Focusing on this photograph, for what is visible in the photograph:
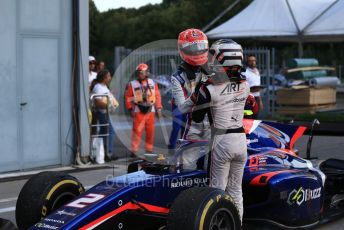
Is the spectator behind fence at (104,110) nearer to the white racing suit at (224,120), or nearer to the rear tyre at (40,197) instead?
the rear tyre at (40,197)

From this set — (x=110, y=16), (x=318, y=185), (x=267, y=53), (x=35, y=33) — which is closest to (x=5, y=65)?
(x=35, y=33)

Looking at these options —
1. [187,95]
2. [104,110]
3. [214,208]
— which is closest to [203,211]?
[214,208]

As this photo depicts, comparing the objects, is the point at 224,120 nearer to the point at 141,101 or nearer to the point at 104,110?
the point at 104,110

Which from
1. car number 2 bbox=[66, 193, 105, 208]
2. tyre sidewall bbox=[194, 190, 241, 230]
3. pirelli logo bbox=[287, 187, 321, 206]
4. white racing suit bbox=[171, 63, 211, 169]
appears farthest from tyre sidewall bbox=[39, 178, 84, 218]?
pirelli logo bbox=[287, 187, 321, 206]

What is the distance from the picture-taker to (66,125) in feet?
35.0

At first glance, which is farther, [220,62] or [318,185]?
[318,185]

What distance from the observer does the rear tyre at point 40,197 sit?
17.6 feet

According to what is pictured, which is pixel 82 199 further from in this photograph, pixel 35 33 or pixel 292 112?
pixel 292 112

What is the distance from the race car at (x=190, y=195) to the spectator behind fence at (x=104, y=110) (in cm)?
497

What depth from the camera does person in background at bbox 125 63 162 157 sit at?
11438mm

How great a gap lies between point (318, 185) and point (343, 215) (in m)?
0.77

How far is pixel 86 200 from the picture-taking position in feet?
16.5

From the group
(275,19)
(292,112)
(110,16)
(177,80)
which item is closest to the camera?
(177,80)

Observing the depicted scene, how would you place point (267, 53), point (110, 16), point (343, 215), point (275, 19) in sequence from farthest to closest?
point (110, 16)
point (275, 19)
point (267, 53)
point (343, 215)
